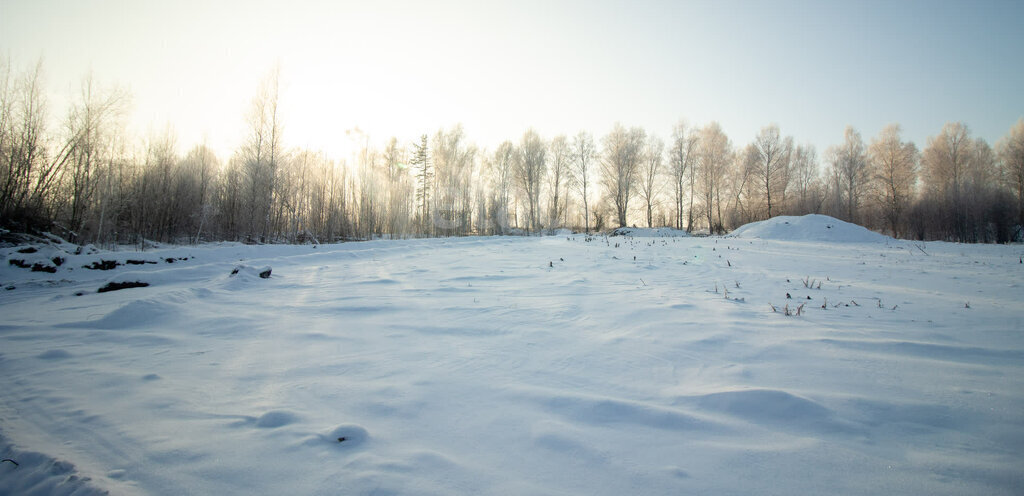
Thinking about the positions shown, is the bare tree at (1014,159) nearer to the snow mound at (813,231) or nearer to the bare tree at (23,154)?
the snow mound at (813,231)

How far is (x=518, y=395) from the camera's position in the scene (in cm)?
189

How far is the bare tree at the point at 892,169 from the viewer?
90.2 ft

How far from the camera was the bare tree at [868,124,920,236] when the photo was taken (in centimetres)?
2750

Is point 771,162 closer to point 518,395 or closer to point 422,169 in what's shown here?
point 422,169

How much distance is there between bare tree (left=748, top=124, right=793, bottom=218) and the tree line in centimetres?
15

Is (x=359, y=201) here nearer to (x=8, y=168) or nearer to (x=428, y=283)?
(x=8, y=168)

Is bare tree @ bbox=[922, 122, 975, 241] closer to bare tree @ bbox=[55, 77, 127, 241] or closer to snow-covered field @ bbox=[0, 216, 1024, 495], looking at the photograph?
snow-covered field @ bbox=[0, 216, 1024, 495]

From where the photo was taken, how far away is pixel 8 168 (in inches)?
396

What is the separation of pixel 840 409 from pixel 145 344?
178 inches

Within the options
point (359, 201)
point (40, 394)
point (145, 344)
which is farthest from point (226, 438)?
point (359, 201)

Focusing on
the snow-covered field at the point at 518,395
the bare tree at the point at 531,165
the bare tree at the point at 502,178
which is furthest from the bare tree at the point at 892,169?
the snow-covered field at the point at 518,395

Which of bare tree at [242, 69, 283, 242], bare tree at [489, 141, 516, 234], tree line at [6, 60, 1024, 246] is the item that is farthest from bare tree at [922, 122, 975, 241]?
bare tree at [242, 69, 283, 242]

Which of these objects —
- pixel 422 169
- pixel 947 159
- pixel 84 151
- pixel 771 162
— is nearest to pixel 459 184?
pixel 422 169

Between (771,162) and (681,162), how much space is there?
6.52 meters
